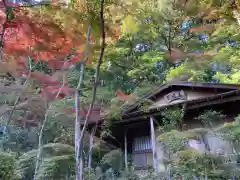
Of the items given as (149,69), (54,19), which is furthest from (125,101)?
(54,19)

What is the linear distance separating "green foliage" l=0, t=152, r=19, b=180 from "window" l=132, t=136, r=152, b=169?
19.4 feet

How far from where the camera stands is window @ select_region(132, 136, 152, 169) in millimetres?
10195

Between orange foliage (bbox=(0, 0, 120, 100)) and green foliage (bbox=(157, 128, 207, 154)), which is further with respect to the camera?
green foliage (bbox=(157, 128, 207, 154))

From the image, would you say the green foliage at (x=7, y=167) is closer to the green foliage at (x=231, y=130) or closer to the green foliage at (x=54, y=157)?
the green foliage at (x=54, y=157)

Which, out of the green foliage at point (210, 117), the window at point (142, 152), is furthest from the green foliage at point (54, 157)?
the green foliage at point (210, 117)

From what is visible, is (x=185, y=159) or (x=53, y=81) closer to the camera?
(x=185, y=159)

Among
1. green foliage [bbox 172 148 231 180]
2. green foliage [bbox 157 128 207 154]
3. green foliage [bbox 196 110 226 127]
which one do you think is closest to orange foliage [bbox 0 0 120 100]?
green foliage [bbox 157 128 207 154]

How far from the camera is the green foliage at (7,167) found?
479 centimetres

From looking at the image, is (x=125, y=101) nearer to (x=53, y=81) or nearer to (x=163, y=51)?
(x=53, y=81)

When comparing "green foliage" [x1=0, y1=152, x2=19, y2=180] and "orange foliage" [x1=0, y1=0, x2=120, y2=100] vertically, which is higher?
"orange foliage" [x1=0, y1=0, x2=120, y2=100]

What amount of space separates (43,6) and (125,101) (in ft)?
20.0

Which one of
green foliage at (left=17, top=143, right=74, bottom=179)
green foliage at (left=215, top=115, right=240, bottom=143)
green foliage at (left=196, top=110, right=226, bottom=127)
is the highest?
green foliage at (left=196, top=110, right=226, bottom=127)

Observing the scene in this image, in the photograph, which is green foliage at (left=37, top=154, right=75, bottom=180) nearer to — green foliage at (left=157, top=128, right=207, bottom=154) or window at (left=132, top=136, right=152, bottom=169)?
window at (left=132, top=136, right=152, bottom=169)

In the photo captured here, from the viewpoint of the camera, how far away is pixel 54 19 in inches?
160
